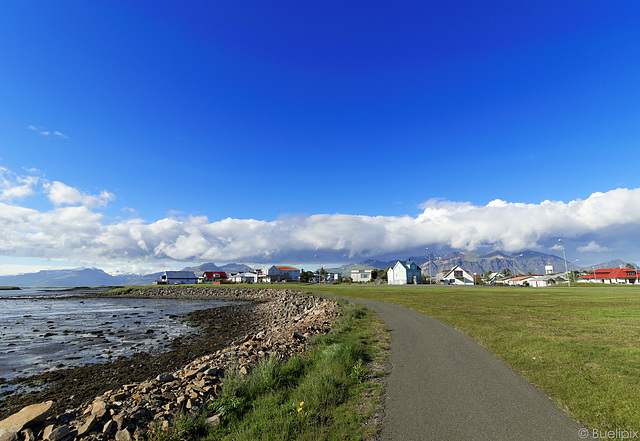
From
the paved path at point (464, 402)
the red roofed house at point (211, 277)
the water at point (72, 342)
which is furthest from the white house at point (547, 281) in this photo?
the red roofed house at point (211, 277)

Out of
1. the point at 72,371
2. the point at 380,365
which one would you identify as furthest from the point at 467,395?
the point at 72,371

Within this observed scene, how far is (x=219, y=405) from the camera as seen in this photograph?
335 inches

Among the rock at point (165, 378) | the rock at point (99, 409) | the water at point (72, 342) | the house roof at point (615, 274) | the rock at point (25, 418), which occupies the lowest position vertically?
the house roof at point (615, 274)

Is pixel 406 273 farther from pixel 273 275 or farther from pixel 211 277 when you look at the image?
pixel 211 277

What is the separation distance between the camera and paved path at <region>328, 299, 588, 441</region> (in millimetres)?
6121

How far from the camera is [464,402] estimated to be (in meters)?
7.53

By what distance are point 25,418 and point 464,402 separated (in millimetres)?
12301

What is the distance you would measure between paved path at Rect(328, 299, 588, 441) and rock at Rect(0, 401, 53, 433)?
972 cm

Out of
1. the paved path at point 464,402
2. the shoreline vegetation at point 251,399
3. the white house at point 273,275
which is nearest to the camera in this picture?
the paved path at point 464,402

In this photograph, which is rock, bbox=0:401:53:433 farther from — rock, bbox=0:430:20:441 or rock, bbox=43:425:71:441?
rock, bbox=43:425:71:441

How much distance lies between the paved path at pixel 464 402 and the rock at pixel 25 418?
31.9ft

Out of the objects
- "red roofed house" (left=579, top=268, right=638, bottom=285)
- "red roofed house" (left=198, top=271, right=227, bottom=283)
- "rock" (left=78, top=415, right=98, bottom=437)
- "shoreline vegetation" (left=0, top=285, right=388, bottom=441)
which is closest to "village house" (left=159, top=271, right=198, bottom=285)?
"red roofed house" (left=198, top=271, right=227, bottom=283)

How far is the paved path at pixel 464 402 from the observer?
612 cm

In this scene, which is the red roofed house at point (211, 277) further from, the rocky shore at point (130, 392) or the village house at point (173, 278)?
the rocky shore at point (130, 392)
